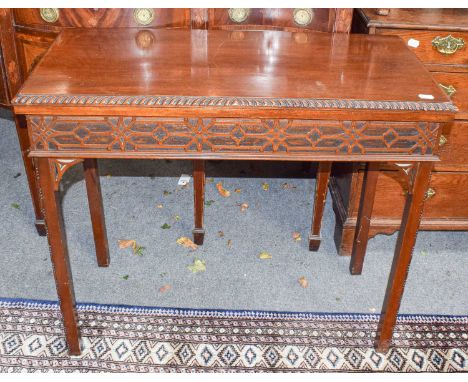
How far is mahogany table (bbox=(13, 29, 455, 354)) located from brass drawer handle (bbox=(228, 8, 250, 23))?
513mm

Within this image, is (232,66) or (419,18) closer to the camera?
(232,66)

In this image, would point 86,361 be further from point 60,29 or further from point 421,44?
point 421,44

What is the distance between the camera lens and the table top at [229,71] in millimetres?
1846

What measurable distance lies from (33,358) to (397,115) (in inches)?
68.4

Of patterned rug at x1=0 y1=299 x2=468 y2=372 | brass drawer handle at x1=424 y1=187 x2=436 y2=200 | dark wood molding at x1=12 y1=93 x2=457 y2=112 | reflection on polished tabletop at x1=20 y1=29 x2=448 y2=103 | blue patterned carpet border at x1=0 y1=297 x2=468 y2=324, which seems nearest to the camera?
A: dark wood molding at x1=12 y1=93 x2=457 y2=112

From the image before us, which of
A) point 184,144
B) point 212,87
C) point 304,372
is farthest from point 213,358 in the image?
point 212,87

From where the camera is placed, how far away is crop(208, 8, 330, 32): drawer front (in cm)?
263

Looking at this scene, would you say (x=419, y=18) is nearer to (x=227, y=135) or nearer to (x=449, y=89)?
(x=449, y=89)

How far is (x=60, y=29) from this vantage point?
8.34 feet

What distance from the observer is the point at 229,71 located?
6.77 feet

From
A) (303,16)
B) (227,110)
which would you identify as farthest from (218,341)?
(303,16)

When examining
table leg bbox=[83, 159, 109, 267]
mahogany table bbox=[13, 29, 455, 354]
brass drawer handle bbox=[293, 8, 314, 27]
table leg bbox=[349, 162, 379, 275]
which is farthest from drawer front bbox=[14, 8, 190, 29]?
table leg bbox=[349, 162, 379, 275]

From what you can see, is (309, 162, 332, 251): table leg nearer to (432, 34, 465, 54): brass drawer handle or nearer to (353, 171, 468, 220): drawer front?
(353, 171, 468, 220): drawer front

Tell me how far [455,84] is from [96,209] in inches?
67.0
